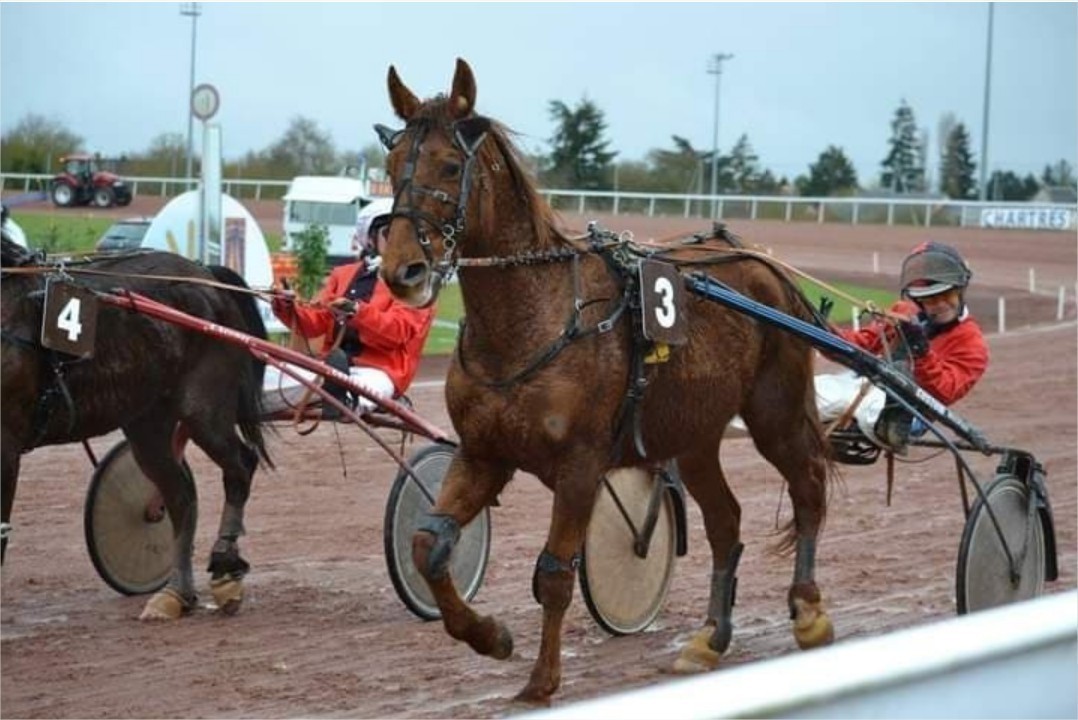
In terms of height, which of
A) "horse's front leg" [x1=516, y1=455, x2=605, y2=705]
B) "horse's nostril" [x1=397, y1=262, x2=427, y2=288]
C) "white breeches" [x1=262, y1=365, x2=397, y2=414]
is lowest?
"horse's front leg" [x1=516, y1=455, x2=605, y2=705]

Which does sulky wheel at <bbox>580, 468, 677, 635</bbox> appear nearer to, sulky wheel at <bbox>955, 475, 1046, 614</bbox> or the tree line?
sulky wheel at <bbox>955, 475, 1046, 614</bbox>

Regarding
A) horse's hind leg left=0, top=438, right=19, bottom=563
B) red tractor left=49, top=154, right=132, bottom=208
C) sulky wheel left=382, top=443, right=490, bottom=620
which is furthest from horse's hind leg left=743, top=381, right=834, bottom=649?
red tractor left=49, top=154, right=132, bottom=208

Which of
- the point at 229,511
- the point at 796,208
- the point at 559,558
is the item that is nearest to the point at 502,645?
the point at 559,558

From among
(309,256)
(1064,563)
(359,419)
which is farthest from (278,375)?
(309,256)

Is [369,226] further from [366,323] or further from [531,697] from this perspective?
[531,697]

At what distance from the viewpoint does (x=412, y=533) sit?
6.45 metres

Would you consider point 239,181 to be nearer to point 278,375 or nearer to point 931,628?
point 278,375

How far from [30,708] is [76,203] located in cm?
3417

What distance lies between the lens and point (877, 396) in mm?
6484

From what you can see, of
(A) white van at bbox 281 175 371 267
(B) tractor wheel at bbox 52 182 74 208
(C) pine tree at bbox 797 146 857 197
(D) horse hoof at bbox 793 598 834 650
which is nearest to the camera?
(D) horse hoof at bbox 793 598 834 650

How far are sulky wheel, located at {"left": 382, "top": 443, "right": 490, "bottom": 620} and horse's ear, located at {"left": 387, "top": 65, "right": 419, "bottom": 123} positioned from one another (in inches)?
71.2

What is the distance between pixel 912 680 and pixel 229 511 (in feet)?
16.2

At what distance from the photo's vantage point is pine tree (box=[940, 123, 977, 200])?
60.9 metres

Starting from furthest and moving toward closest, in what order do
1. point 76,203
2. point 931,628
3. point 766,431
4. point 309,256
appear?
point 76,203, point 309,256, point 766,431, point 931,628
